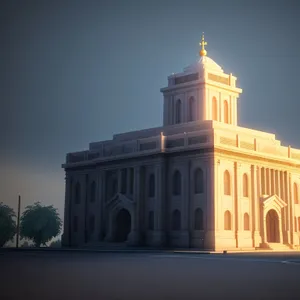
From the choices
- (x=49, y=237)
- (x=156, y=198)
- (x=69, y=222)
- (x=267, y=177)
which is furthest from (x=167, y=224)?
(x=49, y=237)

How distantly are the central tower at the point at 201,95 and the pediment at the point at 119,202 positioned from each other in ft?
31.9

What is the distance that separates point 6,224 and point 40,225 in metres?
4.55

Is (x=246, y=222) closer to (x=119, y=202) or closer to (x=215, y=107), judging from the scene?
(x=119, y=202)

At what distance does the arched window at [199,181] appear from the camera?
49225 millimetres

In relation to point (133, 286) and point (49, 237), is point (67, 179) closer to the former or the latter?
point (49, 237)

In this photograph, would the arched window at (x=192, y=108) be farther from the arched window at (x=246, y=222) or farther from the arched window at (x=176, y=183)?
the arched window at (x=246, y=222)

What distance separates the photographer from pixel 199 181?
49.7 metres

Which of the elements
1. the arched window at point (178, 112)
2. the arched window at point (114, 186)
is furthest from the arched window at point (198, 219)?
the arched window at point (178, 112)

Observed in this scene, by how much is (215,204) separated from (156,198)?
639 cm

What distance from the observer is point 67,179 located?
208ft

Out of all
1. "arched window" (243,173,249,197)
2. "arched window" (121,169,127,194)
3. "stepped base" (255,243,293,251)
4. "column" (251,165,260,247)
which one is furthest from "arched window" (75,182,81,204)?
"stepped base" (255,243,293,251)

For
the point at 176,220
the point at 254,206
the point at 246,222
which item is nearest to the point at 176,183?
the point at 176,220

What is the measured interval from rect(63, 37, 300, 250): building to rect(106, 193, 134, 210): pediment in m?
0.10

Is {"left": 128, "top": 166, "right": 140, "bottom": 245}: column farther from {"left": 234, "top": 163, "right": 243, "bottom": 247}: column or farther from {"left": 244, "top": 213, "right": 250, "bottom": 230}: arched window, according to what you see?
{"left": 244, "top": 213, "right": 250, "bottom": 230}: arched window
